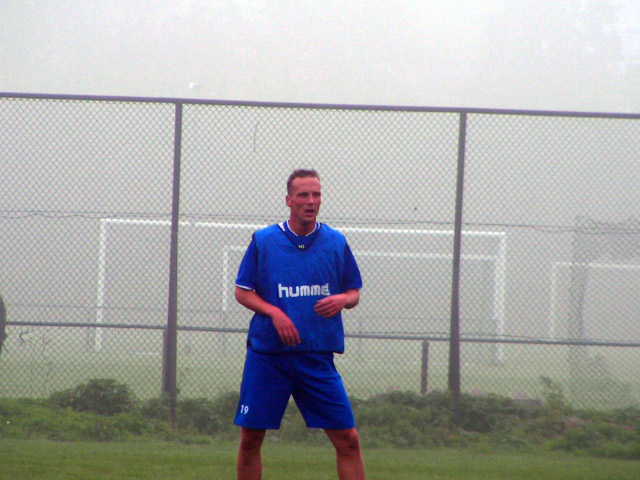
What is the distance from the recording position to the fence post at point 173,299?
6773 millimetres

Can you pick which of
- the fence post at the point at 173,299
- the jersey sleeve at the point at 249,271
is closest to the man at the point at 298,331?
the jersey sleeve at the point at 249,271

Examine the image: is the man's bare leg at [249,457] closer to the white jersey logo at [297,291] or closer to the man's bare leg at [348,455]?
the man's bare leg at [348,455]

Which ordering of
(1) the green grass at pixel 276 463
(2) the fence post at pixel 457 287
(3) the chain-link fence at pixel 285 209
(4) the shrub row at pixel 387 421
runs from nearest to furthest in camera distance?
(1) the green grass at pixel 276 463 < (4) the shrub row at pixel 387 421 < (2) the fence post at pixel 457 287 < (3) the chain-link fence at pixel 285 209

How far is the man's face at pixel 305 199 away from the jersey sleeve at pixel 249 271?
0.29m

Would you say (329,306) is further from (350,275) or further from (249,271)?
(249,271)

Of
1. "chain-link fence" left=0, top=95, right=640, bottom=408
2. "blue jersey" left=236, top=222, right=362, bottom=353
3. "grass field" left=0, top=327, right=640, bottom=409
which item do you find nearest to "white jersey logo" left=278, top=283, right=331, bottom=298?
"blue jersey" left=236, top=222, right=362, bottom=353

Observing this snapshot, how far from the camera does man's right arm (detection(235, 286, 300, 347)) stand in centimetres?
384

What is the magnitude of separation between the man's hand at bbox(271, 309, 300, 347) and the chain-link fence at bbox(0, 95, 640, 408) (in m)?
3.12

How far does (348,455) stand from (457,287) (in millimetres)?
3121

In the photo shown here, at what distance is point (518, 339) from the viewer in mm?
7117

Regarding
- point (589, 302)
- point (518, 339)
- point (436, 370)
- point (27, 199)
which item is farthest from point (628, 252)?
point (27, 199)

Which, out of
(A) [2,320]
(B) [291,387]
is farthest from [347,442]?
(A) [2,320]

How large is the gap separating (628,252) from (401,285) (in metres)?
2.09

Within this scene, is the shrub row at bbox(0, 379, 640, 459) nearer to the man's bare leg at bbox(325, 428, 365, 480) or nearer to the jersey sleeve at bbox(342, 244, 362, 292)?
the man's bare leg at bbox(325, 428, 365, 480)
